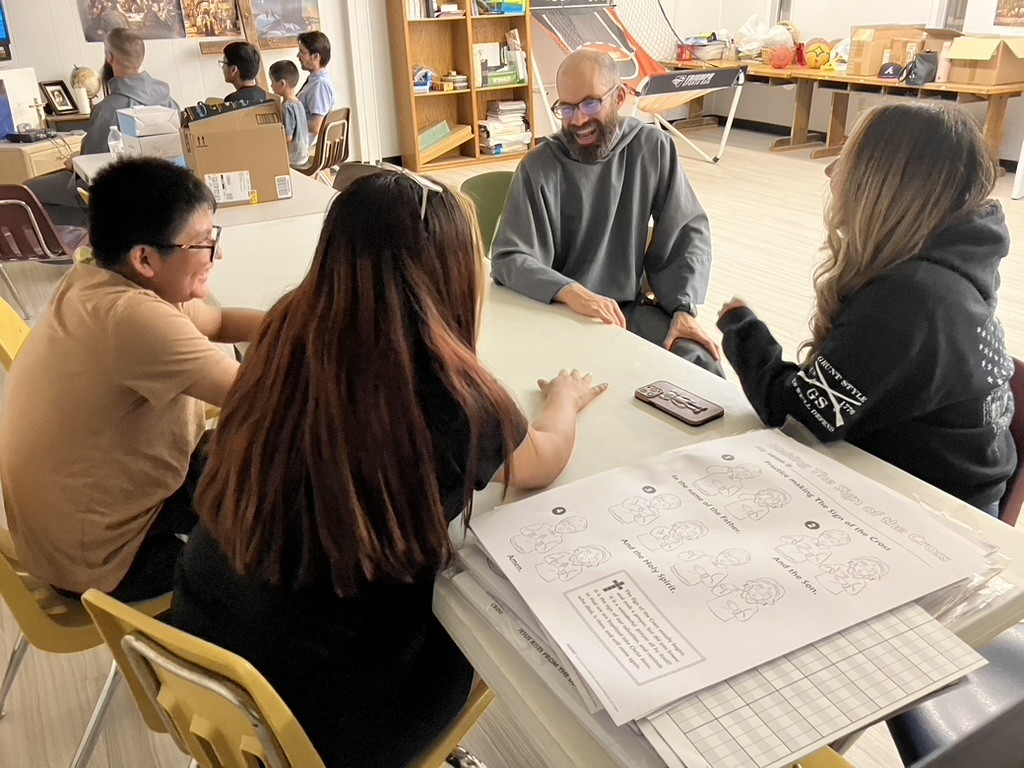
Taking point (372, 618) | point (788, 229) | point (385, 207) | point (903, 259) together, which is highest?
point (385, 207)

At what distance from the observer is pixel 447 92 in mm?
6363

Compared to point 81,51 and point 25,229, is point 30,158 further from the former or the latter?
point 25,229

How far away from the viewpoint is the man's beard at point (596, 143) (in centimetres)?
218

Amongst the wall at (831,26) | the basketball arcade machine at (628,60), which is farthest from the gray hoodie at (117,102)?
the wall at (831,26)

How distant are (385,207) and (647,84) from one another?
5569 mm

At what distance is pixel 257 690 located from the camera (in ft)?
2.56

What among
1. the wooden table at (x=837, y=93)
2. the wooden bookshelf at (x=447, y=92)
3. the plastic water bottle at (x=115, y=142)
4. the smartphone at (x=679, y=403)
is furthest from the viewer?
the wooden bookshelf at (x=447, y=92)

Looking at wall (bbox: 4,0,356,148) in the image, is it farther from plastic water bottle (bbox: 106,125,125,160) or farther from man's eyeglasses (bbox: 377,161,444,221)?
man's eyeglasses (bbox: 377,161,444,221)

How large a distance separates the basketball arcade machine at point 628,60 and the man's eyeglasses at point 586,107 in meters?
4.14

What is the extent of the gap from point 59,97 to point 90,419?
4893 mm

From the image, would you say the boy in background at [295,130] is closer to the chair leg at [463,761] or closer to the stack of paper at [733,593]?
the chair leg at [463,761]

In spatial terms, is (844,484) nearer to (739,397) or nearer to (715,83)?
(739,397)

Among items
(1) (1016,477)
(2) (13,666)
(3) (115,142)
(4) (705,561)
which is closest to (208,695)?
(4) (705,561)

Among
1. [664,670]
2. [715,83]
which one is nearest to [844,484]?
[664,670]
